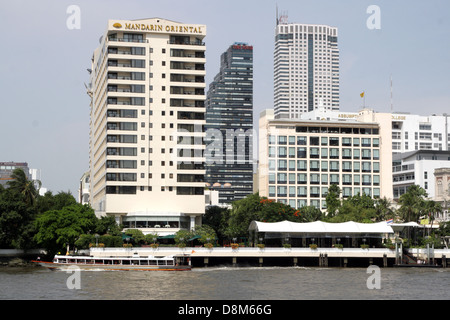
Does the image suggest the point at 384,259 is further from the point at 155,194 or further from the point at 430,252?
the point at 155,194

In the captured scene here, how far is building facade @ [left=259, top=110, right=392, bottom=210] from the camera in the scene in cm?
19300

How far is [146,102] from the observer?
483 feet

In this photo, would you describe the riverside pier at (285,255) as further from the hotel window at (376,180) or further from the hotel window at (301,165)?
the hotel window at (376,180)

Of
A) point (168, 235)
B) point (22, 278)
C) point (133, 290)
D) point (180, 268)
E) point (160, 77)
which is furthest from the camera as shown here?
point (160, 77)

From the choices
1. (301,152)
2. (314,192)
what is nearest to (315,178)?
(314,192)

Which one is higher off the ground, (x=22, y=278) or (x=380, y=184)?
(x=380, y=184)

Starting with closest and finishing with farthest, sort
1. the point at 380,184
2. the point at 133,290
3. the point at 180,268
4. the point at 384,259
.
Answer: the point at 133,290 → the point at 180,268 → the point at 384,259 → the point at 380,184

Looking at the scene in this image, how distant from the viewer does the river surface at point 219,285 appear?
2699 inches

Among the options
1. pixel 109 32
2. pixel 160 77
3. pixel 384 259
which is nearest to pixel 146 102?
Result: pixel 160 77

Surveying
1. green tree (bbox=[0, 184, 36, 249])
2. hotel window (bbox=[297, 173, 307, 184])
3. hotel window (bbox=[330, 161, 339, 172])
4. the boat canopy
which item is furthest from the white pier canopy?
hotel window (bbox=[330, 161, 339, 172])

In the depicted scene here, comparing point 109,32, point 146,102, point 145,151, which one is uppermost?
point 109,32

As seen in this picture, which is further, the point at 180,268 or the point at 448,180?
the point at 448,180

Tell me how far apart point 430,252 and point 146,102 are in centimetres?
6797

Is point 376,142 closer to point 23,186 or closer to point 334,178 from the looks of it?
point 334,178
